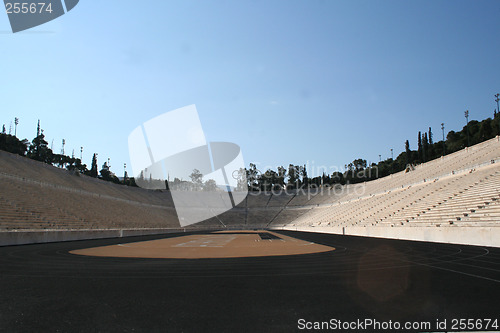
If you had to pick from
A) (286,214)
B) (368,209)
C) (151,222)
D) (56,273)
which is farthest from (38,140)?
(56,273)

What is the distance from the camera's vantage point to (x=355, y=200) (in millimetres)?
61750

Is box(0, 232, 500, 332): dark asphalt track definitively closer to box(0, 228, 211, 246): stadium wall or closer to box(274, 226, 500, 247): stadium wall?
box(274, 226, 500, 247): stadium wall

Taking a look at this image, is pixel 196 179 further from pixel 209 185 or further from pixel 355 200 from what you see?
pixel 355 200

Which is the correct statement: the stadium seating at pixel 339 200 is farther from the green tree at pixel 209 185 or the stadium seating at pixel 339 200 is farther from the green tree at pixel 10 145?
the green tree at pixel 209 185

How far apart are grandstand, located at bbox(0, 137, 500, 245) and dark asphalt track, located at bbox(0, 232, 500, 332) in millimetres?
A: 14015

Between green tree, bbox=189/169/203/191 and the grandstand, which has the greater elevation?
green tree, bbox=189/169/203/191

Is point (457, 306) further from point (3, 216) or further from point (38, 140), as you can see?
point (38, 140)

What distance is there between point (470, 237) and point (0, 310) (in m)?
22.2

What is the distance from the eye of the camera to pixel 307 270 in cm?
1005

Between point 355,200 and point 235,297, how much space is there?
58830 mm

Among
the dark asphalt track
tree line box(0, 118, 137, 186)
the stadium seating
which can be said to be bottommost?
the dark asphalt track

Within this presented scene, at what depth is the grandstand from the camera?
24.9 m

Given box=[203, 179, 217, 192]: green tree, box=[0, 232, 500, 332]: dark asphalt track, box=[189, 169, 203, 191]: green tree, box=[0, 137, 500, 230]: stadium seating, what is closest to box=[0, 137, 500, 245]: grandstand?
box=[0, 137, 500, 230]: stadium seating

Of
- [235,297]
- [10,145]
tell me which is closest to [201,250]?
[235,297]
